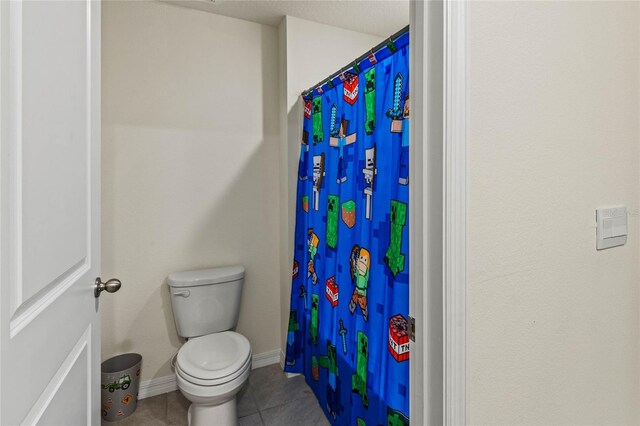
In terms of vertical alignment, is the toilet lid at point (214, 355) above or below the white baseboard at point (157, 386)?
above

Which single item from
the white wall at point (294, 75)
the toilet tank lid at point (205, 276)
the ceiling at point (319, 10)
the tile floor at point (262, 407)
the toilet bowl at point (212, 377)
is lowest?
the tile floor at point (262, 407)

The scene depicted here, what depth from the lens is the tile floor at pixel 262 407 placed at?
181 centimetres

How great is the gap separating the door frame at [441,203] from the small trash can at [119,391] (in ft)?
5.81

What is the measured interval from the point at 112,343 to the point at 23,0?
1.97 meters

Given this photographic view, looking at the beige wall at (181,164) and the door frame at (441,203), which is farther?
the beige wall at (181,164)

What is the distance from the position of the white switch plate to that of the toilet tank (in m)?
1.76

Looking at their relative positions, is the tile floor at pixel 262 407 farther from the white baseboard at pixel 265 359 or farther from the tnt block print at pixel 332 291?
the tnt block print at pixel 332 291

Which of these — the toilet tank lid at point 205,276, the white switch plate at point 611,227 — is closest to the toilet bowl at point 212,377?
the toilet tank lid at point 205,276

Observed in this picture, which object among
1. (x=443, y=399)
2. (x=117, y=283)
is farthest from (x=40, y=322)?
(x=443, y=399)

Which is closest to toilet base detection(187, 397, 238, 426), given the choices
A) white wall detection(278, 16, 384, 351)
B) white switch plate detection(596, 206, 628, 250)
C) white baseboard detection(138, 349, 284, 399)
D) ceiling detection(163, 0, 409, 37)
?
white baseboard detection(138, 349, 284, 399)

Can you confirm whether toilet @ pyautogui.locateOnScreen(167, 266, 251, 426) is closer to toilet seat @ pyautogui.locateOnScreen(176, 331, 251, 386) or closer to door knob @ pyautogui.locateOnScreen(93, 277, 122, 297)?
toilet seat @ pyautogui.locateOnScreen(176, 331, 251, 386)

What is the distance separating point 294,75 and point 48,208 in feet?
5.91

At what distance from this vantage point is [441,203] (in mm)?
648

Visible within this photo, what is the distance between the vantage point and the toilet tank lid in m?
1.95
